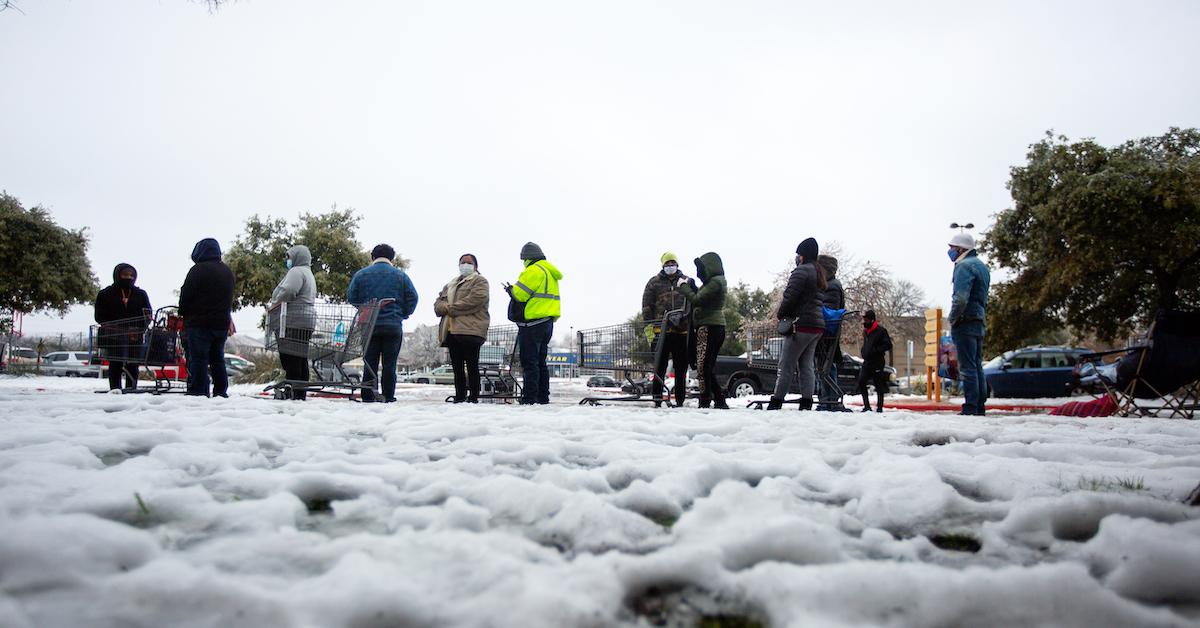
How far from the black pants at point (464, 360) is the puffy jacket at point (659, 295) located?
7.62 feet

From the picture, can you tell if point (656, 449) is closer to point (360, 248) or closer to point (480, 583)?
point (480, 583)

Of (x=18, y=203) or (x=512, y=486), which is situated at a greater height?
(x=18, y=203)

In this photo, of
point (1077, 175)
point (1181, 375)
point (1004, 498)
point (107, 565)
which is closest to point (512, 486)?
point (107, 565)

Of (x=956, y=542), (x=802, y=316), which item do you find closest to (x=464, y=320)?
(x=802, y=316)

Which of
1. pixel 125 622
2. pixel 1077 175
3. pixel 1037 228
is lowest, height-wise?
pixel 125 622

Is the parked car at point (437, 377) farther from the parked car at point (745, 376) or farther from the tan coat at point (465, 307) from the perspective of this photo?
the tan coat at point (465, 307)

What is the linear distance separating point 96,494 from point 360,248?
3071 centimetres

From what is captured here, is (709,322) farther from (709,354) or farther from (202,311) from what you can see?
(202,311)

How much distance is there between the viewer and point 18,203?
25.9 metres

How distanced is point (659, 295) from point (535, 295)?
200cm

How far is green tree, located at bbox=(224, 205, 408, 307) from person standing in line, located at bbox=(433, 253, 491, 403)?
872 inches

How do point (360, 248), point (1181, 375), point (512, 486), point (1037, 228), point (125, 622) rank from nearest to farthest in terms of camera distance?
point (125, 622), point (512, 486), point (1181, 375), point (1037, 228), point (360, 248)

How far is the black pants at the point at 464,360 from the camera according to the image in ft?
27.3

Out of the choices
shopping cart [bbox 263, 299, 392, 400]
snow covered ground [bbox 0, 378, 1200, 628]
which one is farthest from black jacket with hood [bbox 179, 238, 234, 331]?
snow covered ground [bbox 0, 378, 1200, 628]
